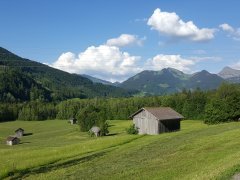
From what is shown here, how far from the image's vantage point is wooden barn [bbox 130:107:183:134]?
91.4m

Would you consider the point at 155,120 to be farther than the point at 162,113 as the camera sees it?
No

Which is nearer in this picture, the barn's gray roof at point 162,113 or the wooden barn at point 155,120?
the wooden barn at point 155,120

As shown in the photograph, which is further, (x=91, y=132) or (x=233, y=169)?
(x=91, y=132)

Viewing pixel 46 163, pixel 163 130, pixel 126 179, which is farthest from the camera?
pixel 163 130

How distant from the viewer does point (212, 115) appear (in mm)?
96750

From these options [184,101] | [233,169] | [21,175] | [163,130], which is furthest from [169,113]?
[184,101]

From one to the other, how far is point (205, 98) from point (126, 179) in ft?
494

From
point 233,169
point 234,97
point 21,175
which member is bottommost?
point 21,175

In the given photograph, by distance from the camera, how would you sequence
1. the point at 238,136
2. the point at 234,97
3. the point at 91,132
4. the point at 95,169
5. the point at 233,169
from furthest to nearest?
the point at 91,132 < the point at 234,97 < the point at 238,136 < the point at 95,169 < the point at 233,169

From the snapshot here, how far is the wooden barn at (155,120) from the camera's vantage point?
91.4 metres

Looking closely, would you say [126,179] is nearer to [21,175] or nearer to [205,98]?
[21,175]

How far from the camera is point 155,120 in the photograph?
91.4 m

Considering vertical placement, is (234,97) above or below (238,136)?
above

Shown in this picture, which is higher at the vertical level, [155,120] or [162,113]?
[162,113]
